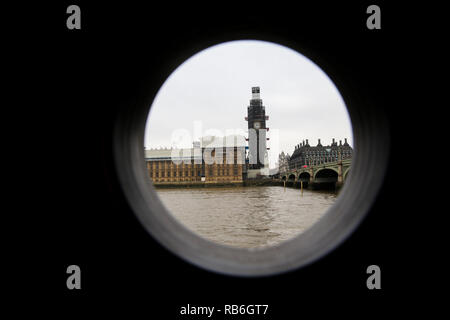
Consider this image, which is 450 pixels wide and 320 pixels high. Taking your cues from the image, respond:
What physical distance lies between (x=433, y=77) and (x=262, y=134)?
10529 cm

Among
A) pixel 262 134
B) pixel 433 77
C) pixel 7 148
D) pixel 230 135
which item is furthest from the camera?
pixel 262 134

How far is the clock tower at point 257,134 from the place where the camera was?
330 feet

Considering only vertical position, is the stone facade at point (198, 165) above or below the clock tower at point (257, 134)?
below

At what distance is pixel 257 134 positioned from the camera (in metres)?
105

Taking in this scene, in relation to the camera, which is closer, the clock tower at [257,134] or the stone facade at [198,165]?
the stone facade at [198,165]

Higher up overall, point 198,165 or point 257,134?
point 257,134

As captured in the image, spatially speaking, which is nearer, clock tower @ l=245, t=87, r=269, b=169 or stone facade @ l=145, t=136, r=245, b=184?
stone facade @ l=145, t=136, r=245, b=184

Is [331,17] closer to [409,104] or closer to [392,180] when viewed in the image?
[409,104]

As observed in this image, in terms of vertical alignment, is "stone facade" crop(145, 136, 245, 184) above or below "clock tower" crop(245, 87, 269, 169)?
below

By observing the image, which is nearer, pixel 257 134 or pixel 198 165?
pixel 198 165

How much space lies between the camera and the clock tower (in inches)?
3959
